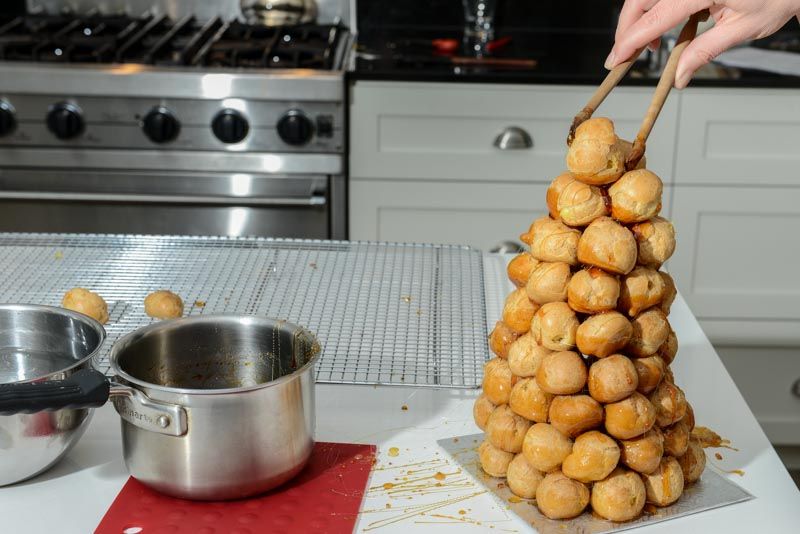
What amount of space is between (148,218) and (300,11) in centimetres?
79

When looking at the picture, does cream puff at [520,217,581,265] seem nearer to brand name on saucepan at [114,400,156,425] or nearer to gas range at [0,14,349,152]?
brand name on saucepan at [114,400,156,425]

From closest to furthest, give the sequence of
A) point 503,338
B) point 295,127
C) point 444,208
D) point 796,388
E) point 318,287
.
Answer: point 503,338 < point 318,287 < point 295,127 < point 444,208 < point 796,388

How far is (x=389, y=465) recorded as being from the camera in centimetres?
90

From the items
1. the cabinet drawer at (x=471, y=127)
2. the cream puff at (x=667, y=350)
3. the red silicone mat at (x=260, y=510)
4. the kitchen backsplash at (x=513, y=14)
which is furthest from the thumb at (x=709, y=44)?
the kitchen backsplash at (x=513, y=14)

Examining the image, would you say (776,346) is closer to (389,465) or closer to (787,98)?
(787,98)

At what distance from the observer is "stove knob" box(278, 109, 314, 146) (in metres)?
2.16

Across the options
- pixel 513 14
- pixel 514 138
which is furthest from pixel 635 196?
pixel 513 14

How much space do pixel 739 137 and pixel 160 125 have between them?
130cm

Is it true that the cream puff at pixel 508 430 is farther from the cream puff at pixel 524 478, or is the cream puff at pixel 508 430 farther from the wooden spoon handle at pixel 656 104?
the wooden spoon handle at pixel 656 104

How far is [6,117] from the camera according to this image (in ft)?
7.20

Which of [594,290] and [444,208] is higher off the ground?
[594,290]

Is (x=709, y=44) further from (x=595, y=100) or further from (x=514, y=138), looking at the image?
(x=514, y=138)

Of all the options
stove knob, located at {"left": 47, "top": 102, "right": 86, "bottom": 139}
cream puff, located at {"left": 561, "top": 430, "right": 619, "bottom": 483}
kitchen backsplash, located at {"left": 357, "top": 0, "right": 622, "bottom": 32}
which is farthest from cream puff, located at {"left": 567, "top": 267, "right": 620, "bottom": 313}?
kitchen backsplash, located at {"left": 357, "top": 0, "right": 622, "bottom": 32}

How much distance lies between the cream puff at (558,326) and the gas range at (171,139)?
144cm
